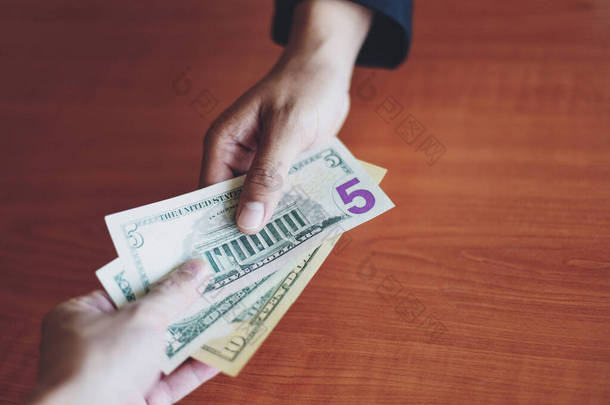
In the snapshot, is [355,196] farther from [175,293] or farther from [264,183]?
[175,293]

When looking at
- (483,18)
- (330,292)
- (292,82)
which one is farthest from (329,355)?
(483,18)

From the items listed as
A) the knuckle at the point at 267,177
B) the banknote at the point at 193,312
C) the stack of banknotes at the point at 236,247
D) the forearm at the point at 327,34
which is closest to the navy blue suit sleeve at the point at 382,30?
the forearm at the point at 327,34

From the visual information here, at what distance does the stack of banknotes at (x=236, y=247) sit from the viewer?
22.3 inches

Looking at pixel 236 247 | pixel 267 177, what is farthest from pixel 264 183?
pixel 236 247

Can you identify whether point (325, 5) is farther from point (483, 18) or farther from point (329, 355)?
point (329, 355)

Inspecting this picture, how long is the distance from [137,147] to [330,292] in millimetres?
462

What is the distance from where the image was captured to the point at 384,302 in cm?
60

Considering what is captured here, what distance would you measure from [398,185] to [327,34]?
307 mm

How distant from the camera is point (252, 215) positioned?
604 millimetres

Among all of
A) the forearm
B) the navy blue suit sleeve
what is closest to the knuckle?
the forearm

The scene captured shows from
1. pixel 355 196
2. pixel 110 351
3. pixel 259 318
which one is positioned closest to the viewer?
pixel 110 351

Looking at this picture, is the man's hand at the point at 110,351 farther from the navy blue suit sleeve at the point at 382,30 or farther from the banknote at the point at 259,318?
the navy blue suit sleeve at the point at 382,30

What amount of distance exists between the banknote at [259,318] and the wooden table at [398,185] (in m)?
0.03

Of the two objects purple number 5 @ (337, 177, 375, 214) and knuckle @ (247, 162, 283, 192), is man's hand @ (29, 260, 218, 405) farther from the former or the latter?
purple number 5 @ (337, 177, 375, 214)
